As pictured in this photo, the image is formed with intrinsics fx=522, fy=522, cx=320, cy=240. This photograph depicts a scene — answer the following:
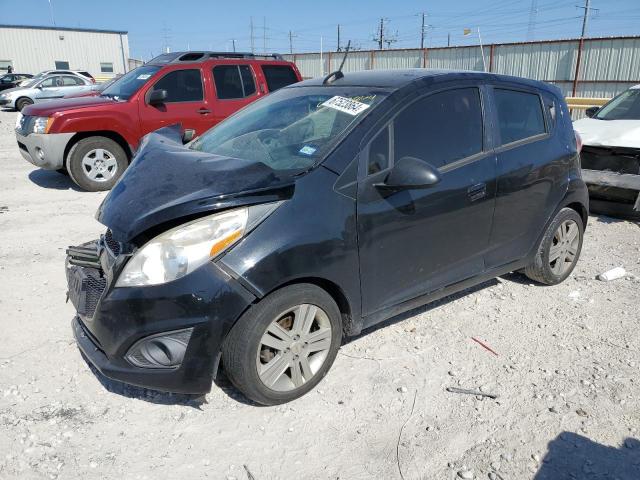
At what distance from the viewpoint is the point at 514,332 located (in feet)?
12.4

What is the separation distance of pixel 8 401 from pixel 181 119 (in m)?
5.77

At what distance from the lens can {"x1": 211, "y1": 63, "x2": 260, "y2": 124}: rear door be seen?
827cm

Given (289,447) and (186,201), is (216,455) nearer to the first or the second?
(289,447)

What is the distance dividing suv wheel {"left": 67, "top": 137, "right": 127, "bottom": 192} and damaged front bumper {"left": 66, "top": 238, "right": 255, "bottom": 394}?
5518 mm

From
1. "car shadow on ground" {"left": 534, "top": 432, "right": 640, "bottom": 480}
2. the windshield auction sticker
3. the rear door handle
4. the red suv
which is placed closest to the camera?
"car shadow on ground" {"left": 534, "top": 432, "right": 640, "bottom": 480}

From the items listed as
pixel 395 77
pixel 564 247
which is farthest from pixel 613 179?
pixel 395 77

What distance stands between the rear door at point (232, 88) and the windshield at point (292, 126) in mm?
4495

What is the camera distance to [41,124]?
7363mm

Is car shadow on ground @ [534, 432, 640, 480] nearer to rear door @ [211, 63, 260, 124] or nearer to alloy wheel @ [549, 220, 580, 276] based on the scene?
alloy wheel @ [549, 220, 580, 276]

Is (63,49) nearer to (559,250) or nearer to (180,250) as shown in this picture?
(559,250)

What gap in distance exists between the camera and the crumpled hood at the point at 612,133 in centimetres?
622

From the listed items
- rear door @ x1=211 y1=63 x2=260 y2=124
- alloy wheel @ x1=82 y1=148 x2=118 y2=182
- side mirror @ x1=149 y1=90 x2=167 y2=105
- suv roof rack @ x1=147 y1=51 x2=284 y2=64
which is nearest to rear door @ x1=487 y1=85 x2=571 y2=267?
side mirror @ x1=149 y1=90 x2=167 y2=105

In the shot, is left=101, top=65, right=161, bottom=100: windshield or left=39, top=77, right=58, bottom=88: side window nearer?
left=101, top=65, right=161, bottom=100: windshield

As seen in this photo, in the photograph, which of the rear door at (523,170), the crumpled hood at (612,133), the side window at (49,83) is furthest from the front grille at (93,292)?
the side window at (49,83)
